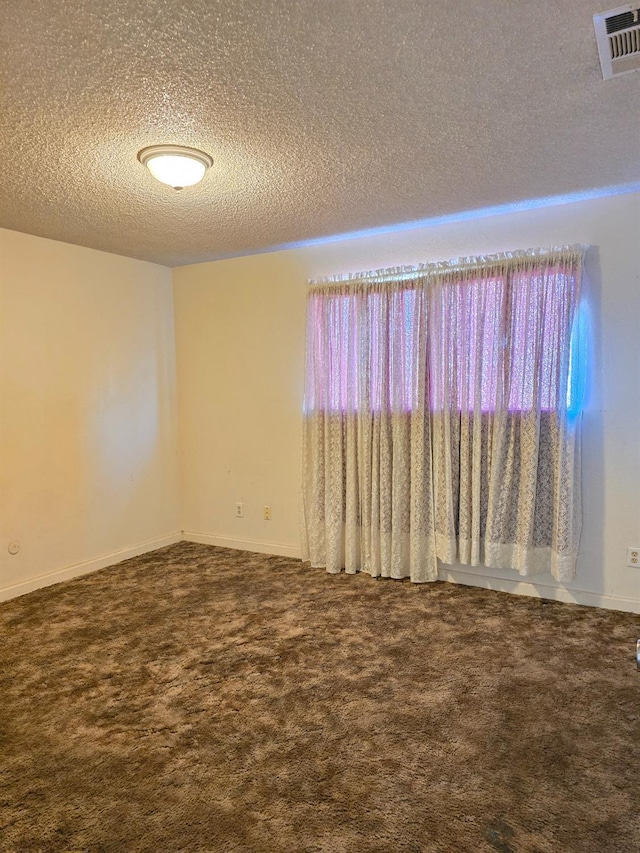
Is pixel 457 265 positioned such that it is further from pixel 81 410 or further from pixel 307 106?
pixel 81 410

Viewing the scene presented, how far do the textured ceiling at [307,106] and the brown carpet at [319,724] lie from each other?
7.77 ft

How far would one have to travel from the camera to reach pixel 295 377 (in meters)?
4.20

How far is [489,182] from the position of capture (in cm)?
285

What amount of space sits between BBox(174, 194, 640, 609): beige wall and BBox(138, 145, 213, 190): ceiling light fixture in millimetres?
1631

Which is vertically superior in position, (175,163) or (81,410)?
(175,163)

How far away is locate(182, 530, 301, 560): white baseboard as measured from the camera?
4291 mm

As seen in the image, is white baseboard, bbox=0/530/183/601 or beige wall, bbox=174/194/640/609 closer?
beige wall, bbox=174/194/640/609

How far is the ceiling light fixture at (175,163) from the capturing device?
2365 mm

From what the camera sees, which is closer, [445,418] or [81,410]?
[445,418]

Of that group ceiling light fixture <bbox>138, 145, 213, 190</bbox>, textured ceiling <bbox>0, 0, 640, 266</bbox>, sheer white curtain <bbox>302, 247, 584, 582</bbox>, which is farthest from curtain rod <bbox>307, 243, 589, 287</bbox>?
ceiling light fixture <bbox>138, 145, 213, 190</bbox>

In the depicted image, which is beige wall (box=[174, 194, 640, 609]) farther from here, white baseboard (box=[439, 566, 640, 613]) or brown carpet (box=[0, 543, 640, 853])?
brown carpet (box=[0, 543, 640, 853])

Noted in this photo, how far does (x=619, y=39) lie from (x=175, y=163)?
1734 mm

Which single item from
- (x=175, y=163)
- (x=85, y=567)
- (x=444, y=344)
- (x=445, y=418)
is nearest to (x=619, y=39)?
(x=175, y=163)

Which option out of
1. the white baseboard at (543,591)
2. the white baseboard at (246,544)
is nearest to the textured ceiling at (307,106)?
the white baseboard at (543,591)
